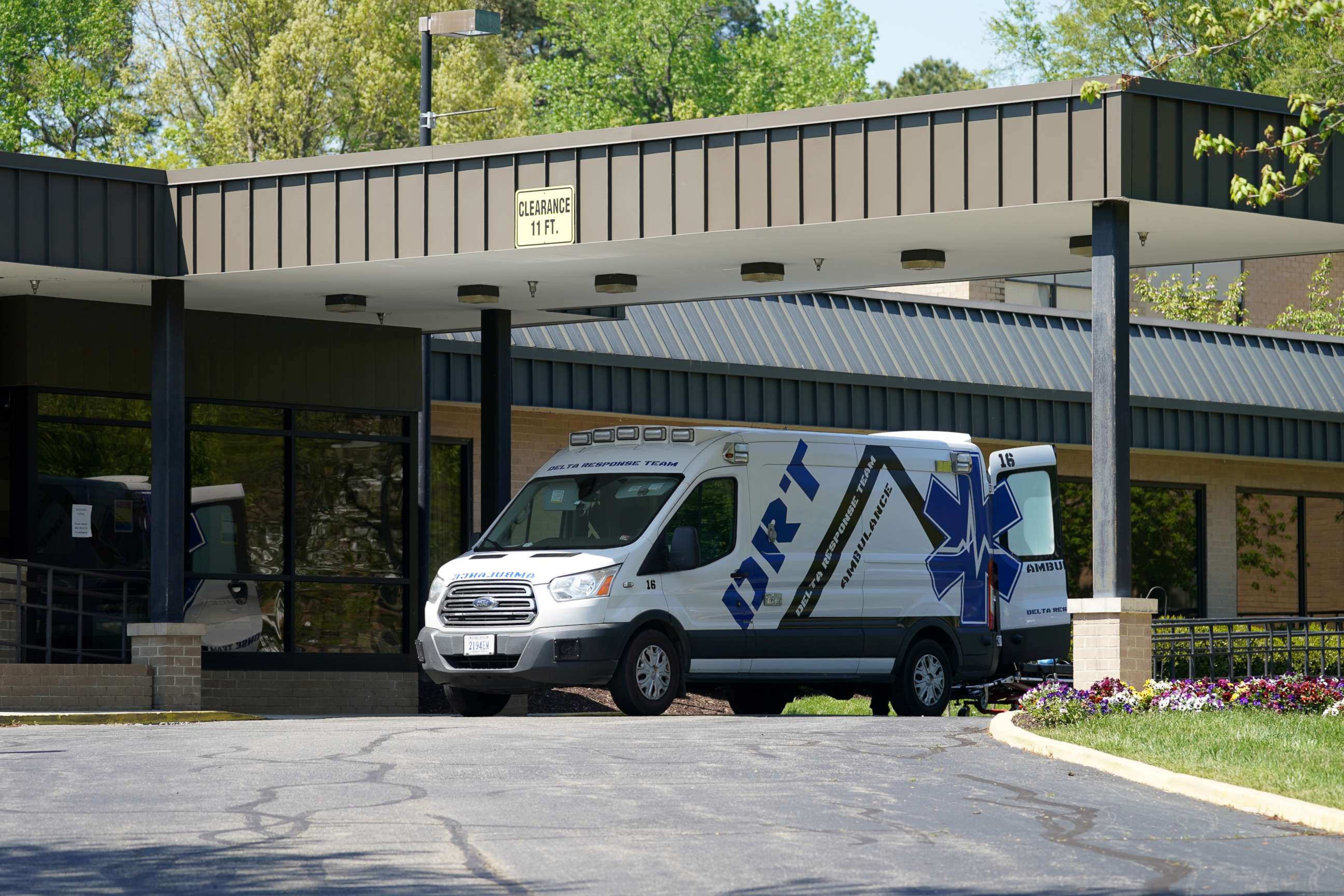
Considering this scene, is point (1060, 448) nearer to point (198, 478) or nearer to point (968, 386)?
point (968, 386)

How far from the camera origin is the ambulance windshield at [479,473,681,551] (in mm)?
17609

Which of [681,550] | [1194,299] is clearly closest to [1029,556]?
[681,550]

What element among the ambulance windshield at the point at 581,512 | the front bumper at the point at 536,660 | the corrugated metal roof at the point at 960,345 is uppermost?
the corrugated metal roof at the point at 960,345

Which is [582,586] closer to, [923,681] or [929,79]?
[923,681]

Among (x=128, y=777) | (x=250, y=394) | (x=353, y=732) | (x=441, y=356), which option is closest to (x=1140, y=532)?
(x=441, y=356)

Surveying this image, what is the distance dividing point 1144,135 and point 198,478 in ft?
34.5

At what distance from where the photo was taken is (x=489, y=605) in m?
17.3

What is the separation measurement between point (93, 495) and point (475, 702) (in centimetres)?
488

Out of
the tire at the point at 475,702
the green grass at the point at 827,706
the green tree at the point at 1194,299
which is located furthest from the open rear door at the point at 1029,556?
the green tree at the point at 1194,299

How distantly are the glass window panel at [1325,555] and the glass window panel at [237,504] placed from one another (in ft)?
60.4

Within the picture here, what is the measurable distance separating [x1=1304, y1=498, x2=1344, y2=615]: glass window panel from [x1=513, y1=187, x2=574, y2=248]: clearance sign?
19.7m

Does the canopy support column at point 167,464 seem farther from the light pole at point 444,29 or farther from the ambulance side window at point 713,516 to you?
the ambulance side window at point 713,516

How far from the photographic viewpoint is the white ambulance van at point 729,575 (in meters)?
17.1

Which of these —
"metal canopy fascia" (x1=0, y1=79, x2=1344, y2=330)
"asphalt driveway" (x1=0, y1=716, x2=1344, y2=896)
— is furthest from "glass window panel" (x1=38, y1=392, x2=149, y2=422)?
"asphalt driveway" (x1=0, y1=716, x2=1344, y2=896)
